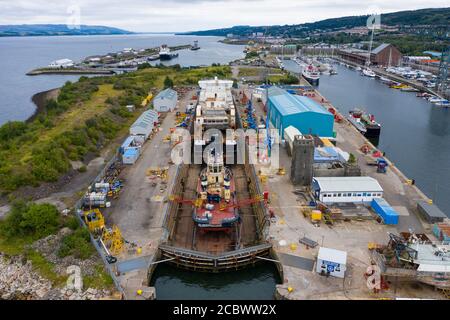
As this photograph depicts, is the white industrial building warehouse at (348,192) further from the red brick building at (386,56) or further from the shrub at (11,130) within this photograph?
the red brick building at (386,56)

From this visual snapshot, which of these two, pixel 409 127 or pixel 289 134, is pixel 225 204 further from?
pixel 409 127

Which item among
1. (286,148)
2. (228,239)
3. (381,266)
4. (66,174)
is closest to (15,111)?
(66,174)

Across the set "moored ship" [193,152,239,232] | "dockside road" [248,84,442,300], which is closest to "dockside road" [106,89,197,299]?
"moored ship" [193,152,239,232]

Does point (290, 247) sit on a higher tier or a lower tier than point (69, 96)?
lower

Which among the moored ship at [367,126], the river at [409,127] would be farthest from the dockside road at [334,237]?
the moored ship at [367,126]

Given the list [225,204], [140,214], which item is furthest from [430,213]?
[140,214]

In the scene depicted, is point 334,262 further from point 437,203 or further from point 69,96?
point 69,96
